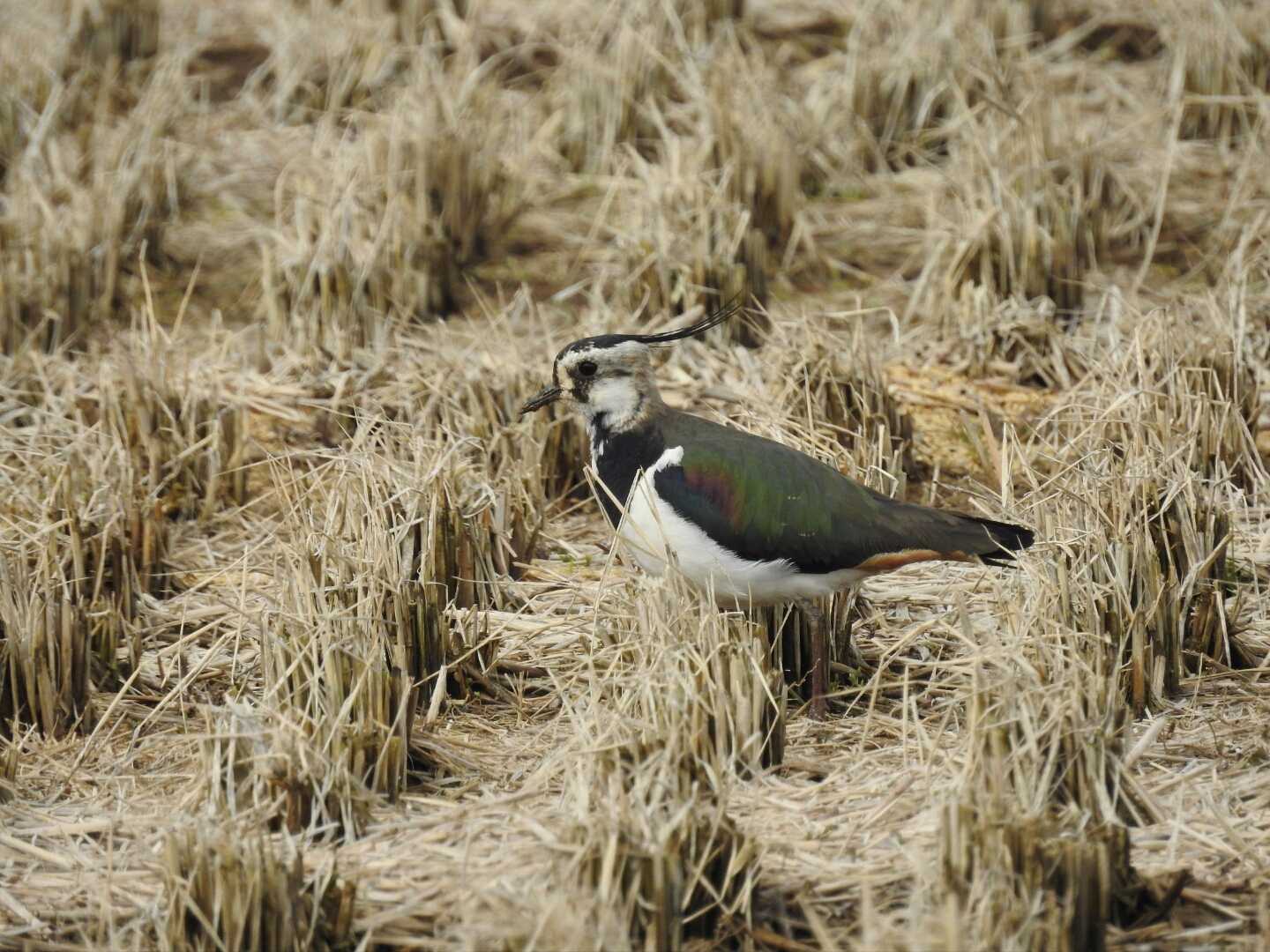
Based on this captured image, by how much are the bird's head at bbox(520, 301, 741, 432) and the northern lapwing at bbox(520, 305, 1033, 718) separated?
0.55ft

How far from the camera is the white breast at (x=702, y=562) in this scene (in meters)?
4.46

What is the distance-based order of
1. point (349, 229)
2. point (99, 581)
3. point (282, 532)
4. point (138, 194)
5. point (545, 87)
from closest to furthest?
1. point (99, 581)
2. point (282, 532)
3. point (349, 229)
4. point (138, 194)
5. point (545, 87)

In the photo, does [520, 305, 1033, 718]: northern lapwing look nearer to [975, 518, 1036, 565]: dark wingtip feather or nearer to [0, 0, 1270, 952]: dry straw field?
[975, 518, 1036, 565]: dark wingtip feather

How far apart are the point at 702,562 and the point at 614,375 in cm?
67

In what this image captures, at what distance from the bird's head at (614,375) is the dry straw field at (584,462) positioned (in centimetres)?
44

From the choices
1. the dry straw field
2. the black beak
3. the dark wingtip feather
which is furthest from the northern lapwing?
the black beak

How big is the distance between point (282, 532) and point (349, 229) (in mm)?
1727

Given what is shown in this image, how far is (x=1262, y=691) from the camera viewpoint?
455 cm

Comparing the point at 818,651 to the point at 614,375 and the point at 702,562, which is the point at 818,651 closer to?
the point at 702,562

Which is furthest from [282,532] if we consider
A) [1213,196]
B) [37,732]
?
[1213,196]

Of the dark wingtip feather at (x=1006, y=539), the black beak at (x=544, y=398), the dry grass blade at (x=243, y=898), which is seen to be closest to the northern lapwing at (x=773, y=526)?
the dark wingtip feather at (x=1006, y=539)

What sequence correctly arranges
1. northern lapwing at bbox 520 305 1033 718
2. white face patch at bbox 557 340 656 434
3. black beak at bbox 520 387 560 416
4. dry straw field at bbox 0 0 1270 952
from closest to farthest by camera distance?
dry straw field at bbox 0 0 1270 952, northern lapwing at bbox 520 305 1033 718, white face patch at bbox 557 340 656 434, black beak at bbox 520 387 560 416

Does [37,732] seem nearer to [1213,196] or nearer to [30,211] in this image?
[30,211]

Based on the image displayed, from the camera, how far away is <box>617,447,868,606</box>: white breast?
14.6ft
